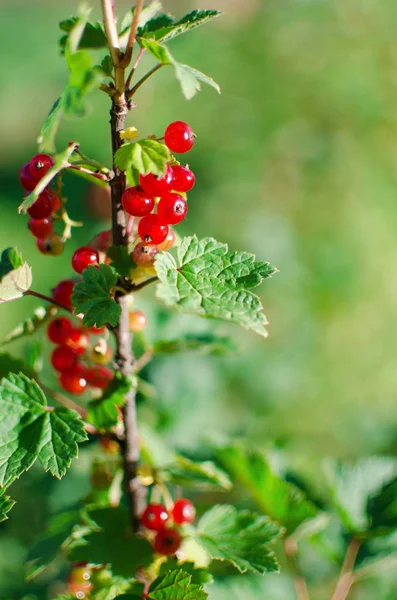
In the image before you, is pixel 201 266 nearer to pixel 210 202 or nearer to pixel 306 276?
pixel 306 276

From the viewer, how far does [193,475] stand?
148 centimetres

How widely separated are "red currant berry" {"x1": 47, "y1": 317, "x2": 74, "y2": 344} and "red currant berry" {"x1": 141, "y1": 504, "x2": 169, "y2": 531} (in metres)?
0.47

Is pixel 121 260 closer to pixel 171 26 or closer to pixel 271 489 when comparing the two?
pixel 171 26

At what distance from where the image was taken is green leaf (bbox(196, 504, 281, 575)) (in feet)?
4.26

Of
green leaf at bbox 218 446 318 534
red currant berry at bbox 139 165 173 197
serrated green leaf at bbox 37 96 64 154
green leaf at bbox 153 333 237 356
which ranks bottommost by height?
green leaf at bbox 218 446 318 534

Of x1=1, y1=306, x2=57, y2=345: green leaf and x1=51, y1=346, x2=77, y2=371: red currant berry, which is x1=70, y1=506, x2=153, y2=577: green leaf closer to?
x1=51, y1=346, x2=77, y2=371: red currant berry

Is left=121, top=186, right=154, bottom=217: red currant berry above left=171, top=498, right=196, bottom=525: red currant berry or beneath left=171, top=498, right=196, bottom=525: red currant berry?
above

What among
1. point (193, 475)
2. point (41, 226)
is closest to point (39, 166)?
point (41, 226)

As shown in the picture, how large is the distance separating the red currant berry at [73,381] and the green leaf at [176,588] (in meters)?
0.48

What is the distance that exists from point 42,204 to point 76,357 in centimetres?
44

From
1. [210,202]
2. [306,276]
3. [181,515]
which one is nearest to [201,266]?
[181,515]

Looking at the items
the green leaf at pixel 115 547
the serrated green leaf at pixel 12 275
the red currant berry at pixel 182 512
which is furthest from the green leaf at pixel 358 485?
the serrated green leaf at pixel 12 275

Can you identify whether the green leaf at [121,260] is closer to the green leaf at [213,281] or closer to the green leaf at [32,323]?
the green leaf at [213,281]

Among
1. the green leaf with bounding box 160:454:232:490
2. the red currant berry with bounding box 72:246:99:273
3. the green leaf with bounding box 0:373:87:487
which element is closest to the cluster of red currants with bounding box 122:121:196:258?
the red currant berry with bounding box 72:246:99:273
